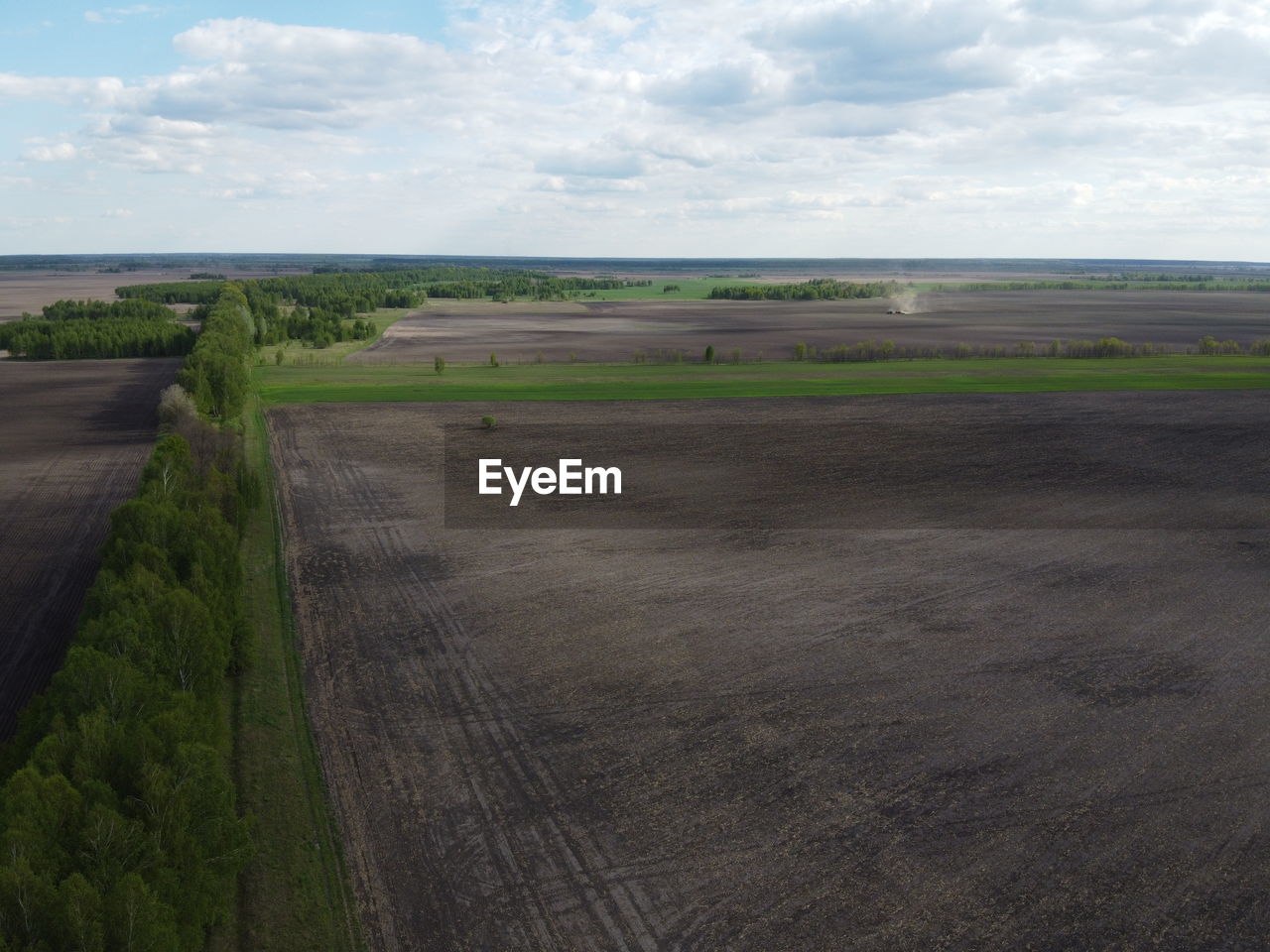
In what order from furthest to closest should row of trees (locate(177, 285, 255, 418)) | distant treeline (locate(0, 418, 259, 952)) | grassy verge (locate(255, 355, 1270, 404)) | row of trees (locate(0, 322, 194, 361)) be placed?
row of trees (locate(0, 322, 194, 361))
grassy verge (locate(255, 355, 1270, 404))
row of trees (locate(177, 285, 255, 418))
distant treeline (locate(0, 418, 259, 952))

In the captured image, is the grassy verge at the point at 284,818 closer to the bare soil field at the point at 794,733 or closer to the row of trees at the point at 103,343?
the bare soil field at the point at 794,733

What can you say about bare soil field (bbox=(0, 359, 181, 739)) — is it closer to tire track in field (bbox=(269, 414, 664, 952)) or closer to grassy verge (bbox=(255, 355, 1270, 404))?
tire track in field (bbox=(269, 414, 664, 952))

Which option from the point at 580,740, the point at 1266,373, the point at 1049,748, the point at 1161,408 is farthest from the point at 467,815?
the point at 1266,373

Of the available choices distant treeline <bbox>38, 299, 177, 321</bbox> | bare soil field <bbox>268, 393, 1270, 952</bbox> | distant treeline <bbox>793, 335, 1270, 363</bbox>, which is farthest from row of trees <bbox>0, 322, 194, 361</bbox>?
bare soil field <bbox>268, 393, 1270, 952</bbox>

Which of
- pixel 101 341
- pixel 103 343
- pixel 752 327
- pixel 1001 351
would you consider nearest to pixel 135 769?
pixel 103 343

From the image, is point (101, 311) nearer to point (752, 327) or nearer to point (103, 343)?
point (103, 343)
